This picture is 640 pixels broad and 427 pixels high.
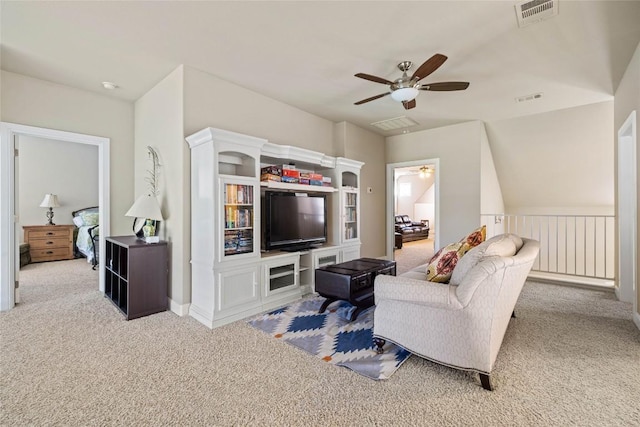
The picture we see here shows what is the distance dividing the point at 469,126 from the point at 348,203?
244 centimetres

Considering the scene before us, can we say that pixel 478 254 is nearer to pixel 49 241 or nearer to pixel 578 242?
pixel 578 242

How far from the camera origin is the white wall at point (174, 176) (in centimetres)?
301

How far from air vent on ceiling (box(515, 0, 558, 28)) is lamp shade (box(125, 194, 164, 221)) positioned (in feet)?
11.9

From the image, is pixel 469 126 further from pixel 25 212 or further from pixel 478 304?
pixel 25 212

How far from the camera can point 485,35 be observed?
7.94 ft

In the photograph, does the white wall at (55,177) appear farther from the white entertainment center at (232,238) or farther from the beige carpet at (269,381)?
the white entertainment center at (232,238)

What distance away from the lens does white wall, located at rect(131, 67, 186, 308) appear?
119 inches

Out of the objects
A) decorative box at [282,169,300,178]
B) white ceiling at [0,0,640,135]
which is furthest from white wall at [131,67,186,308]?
decorative box at [282,169,300,178]

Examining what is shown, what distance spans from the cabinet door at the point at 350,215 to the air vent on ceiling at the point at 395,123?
4.23 ft

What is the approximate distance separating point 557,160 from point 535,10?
4.11m

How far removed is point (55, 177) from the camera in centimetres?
624

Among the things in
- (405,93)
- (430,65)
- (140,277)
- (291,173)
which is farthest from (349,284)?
(140,277)

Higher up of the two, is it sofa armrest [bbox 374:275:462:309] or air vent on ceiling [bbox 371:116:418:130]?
air vent on ceiling [bbox 371:116:418:130]

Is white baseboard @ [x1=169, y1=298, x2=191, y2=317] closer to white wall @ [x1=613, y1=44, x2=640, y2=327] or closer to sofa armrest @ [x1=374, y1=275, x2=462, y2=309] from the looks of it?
sofa armrest @ [x1=374, y1=275, x2=462, y2=309]
